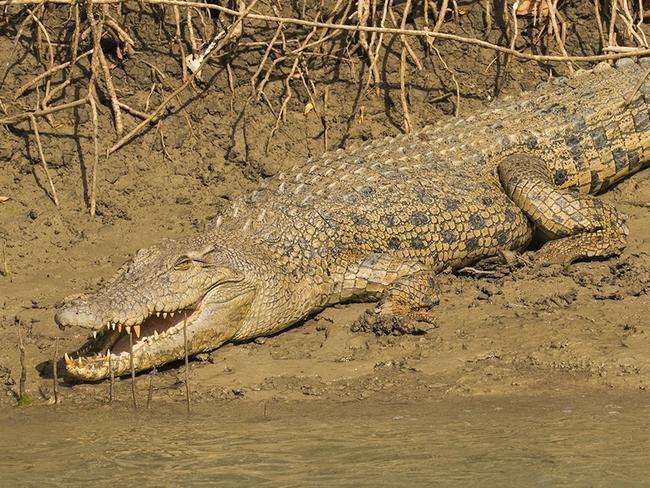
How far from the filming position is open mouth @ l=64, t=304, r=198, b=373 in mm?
5469

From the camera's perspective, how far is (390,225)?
6.48m

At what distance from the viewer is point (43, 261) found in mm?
7020

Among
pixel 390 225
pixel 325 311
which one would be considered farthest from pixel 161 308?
pixel 390 225

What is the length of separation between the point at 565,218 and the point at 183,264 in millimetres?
2222

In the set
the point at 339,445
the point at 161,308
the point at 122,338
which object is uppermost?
the point at 161,308

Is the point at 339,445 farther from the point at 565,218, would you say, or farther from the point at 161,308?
the point at 565,218

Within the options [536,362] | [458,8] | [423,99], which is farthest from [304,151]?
[536,362]

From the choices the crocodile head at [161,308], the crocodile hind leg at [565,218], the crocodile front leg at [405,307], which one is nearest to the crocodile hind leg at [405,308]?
the crocodile front leg at [405,307]

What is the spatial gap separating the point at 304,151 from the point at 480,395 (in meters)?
2.95

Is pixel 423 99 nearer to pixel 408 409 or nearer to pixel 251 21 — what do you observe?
pixel 251 21

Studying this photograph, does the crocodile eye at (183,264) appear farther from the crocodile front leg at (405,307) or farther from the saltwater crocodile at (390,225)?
the crocodile front leg at (405,307)

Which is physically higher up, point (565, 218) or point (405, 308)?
point (565, 218)

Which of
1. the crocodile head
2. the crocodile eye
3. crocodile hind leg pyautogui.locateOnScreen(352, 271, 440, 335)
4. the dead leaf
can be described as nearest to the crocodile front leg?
crocodile hind leg pyautogui.locateOnScreen(352, 271, 440, 335)

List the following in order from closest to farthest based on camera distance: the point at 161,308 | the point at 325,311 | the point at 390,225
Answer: the point at 161,308
the point at 325,311
the point at 390,225
